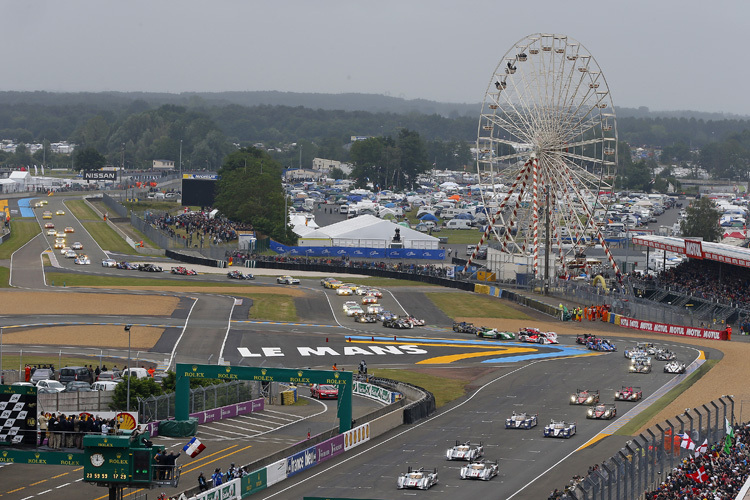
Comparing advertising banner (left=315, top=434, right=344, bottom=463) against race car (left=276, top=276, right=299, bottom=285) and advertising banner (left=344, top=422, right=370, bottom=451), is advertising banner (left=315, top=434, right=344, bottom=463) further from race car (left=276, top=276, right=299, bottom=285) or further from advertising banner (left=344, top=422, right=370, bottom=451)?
race car (left=276, top=276, right=299, bottom=285)

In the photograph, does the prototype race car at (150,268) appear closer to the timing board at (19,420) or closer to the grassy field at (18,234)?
the grassy field at (18,234)

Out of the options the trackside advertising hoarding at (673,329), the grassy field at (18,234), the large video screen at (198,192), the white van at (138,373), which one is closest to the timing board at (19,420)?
the white van at (138,373)

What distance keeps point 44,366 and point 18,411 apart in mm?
23705

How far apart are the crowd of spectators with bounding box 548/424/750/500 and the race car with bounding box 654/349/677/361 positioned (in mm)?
30423

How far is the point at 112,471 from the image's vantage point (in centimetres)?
3500

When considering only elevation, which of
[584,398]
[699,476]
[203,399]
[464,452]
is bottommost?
[584,398]

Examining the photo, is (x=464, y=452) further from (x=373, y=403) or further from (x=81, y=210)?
(x=81, y=210)

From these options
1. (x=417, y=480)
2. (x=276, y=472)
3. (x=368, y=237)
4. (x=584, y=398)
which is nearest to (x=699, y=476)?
(x=417, y=480)

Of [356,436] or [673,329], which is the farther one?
[673,329]

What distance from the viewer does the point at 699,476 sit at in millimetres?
39344

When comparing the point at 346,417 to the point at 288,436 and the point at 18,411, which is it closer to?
the point at 288,436

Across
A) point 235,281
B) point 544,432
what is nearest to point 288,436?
point 544,432

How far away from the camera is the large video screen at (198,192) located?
166 m

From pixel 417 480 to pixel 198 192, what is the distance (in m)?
128
